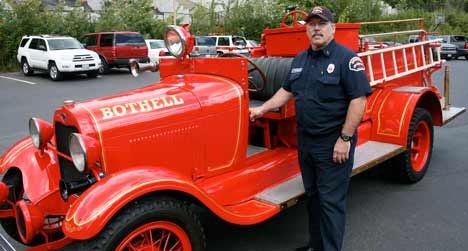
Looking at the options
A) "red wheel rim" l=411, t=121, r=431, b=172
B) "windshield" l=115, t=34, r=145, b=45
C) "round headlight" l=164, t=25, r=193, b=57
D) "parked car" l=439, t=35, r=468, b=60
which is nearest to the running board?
"red wheel rim" l=411, t=121, r=431, b=172

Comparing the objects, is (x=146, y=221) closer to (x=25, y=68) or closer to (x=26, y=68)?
(x=26, y=68)

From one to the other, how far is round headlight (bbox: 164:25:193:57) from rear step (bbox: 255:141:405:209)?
1.34 meters

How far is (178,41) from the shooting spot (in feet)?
12.1

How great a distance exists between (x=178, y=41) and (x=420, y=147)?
323 centimetres

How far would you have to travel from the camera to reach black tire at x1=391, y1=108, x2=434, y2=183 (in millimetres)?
4816

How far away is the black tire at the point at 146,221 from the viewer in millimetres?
2582

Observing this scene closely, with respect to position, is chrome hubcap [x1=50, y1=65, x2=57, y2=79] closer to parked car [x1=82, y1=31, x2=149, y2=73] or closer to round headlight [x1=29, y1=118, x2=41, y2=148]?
Result: parked car [x1=82, y1=31, x2=149, y2=73]

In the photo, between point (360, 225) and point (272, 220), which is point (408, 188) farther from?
point (272, 220)

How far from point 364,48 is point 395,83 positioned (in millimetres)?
585

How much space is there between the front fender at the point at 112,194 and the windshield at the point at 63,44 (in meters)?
17.1

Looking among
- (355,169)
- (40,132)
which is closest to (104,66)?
(40,132)

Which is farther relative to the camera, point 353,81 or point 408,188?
point 408,188

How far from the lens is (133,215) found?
266cm

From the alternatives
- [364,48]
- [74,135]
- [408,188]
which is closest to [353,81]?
[74,135]
